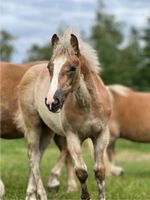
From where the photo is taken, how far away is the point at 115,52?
153 ft

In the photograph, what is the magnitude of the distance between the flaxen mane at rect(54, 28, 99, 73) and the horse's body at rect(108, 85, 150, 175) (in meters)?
5.62

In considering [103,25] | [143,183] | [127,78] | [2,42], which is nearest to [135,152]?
[143,183]

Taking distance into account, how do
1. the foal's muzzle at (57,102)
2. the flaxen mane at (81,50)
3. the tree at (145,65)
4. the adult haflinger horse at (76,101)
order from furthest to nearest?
the tree at (145,65) < the flaxen mane at (81,50) < the adult haflinger horse at (76,101) < the foal's muzzle at (57,102)

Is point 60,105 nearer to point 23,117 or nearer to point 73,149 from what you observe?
point 73,149

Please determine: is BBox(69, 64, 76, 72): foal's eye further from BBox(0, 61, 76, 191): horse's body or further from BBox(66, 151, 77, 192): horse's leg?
BBox(66, 151, 77, 192): horse's leg

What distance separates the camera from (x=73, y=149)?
5922 millimetres

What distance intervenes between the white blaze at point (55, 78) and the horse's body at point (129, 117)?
6228mm

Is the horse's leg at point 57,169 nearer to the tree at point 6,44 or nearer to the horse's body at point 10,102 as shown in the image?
the horse's body at point 10,102

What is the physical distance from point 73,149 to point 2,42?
45.8 meters

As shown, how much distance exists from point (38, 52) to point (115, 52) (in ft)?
48.9

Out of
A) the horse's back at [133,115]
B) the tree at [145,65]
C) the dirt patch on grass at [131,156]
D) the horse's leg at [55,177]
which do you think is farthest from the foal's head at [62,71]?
the tree at [145,65]

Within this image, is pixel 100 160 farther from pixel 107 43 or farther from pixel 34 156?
pixel 107 43

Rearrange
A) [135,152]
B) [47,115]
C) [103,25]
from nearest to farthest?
[47,115] → [135,152] → [103,25]

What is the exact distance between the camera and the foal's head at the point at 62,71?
522cm
